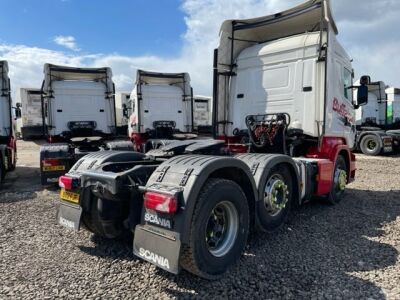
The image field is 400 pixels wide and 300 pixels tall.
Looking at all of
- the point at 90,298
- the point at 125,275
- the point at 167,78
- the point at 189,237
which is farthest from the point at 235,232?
the point at 167,78

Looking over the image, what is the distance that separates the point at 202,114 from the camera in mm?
24641

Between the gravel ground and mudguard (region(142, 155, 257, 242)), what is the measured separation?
657 mm

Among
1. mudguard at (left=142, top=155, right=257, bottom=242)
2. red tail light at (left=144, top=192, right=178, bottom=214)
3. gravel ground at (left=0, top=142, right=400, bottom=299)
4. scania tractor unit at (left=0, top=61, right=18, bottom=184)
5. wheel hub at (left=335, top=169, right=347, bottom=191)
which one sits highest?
scania tractor unit at (left=0, top=61, right=18, bottom=184)

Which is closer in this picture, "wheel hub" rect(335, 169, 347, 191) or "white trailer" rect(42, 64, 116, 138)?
"wheel hub" rect(335, 169, 347, 191)

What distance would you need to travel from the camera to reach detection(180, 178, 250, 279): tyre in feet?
9.55

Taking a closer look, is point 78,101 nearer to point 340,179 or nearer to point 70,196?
point 70,196

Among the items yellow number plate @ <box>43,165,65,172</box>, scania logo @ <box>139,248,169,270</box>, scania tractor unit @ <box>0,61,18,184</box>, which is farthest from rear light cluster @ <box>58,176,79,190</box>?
scania tractor unit @ <box>0,61,18,184</box>

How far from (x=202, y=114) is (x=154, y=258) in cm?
2208

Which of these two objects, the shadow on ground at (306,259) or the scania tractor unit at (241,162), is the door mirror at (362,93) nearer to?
the scania tractor unit at (241,162)

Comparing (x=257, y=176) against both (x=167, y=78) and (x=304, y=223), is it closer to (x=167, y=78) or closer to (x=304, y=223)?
(x=304, y=223)

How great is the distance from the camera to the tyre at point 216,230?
2912mm

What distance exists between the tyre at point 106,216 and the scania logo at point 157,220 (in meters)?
0.61

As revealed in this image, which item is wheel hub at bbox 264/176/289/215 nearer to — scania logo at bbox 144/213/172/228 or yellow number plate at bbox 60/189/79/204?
scania logo at bbox 144/213/172/228

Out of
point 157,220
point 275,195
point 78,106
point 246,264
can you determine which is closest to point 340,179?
point 275,195
